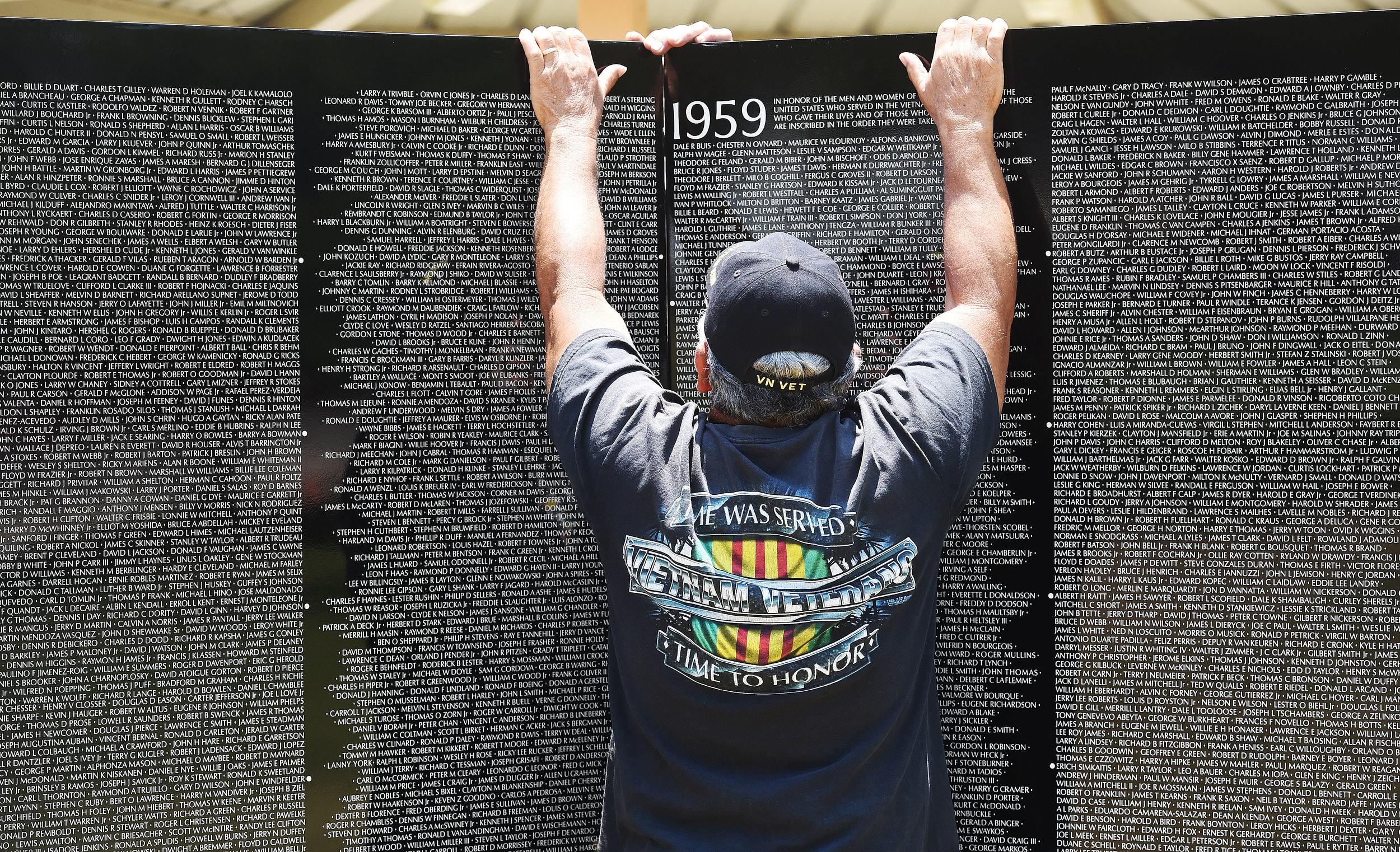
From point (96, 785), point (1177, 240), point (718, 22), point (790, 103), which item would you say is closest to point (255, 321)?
point (96, 785)

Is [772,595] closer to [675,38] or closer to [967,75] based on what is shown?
[967,75]

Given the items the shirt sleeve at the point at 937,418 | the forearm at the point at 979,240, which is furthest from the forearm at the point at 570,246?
the forearm at the point at 979,240

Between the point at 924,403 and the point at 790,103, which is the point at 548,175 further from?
the point at 924,403

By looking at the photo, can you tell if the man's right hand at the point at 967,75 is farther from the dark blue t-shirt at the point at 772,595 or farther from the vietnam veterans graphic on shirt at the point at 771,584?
the vietnam veterans graphic on shirt at the point at 771,584

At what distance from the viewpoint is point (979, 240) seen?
2.60 metres

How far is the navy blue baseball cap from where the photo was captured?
2146 mm

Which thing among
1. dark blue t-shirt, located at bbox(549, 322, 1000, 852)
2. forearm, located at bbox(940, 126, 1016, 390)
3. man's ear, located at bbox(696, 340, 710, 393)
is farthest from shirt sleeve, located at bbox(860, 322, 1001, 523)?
man's ear, located at bbox(696, 340, 710, 393)

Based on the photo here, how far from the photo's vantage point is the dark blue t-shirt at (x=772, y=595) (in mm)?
2074

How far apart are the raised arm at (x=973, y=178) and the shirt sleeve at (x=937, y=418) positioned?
20 cm

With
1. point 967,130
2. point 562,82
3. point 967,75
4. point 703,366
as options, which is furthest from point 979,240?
point 562,82

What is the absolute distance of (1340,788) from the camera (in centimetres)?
287

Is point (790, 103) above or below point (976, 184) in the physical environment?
above

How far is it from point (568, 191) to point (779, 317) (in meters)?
0.91

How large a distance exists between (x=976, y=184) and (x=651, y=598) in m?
1.54
